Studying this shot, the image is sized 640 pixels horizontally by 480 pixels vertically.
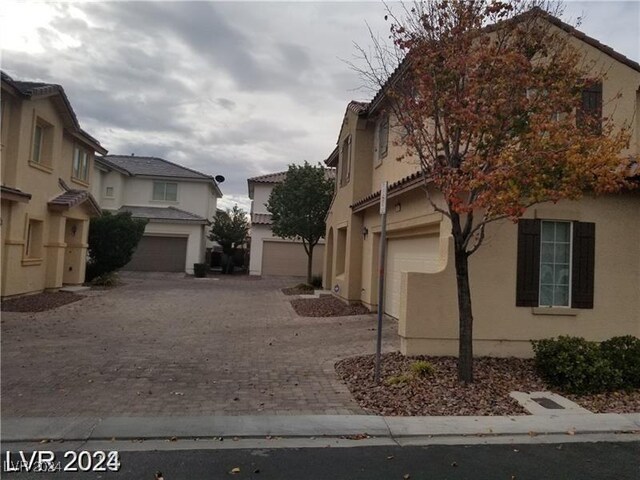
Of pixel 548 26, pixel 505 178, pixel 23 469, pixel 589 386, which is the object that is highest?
pixel 548 26

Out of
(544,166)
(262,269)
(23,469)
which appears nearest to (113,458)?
(23,469)

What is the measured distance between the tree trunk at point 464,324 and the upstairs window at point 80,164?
1716 centimetres

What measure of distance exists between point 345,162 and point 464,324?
11279 mm

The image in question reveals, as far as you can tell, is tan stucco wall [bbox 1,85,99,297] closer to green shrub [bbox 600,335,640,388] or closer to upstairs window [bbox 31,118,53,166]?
upstairs window [bbox 31,118,53,166]

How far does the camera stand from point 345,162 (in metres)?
17.4

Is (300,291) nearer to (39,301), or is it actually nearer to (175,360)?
(39,301)

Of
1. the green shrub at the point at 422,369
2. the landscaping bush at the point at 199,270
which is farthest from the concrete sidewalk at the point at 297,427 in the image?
the landscaping bush at the point at 199,270

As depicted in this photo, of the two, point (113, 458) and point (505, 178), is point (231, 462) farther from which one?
point (505, 178)

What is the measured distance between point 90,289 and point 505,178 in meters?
17.3

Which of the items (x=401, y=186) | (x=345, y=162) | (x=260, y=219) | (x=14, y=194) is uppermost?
(x=345, y=162)

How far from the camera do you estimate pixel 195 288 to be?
69.9ft

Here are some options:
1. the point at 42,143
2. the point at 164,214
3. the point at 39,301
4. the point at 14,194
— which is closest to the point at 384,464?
the point at 14,194

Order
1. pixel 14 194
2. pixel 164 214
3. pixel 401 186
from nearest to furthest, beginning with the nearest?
1. pixel 401 186
2. pixel 14 194
3. pixel 164 214

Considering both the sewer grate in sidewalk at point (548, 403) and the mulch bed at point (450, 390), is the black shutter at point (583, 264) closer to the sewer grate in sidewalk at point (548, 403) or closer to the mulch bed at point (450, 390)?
the mulch bed at point (450, 390)
